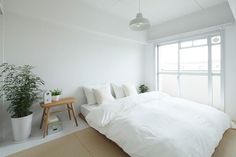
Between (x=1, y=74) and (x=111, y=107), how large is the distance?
6.64ft

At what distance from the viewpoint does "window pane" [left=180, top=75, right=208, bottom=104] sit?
3.41 meters

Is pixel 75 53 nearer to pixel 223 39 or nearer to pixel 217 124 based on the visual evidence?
pixel 217 124

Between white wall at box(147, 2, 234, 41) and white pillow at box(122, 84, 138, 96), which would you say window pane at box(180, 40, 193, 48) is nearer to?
white wall at box(147, 2, 234, 41)

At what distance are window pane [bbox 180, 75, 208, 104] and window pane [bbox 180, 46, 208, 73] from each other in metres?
0.25

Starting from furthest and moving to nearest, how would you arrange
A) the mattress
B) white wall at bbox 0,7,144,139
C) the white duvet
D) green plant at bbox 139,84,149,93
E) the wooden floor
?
green plant at bbox 139,84,149,93, the mattress, white wall at bbox 0,7,144,139, the wooden floor, the white duvet

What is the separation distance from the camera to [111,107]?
6.97ft

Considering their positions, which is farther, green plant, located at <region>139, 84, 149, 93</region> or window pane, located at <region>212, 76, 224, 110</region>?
green plant, located at <region>139, 84, 149, 93</region>

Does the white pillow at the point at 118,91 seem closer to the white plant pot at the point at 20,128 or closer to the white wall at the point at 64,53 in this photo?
the white wall at the point at 64,53

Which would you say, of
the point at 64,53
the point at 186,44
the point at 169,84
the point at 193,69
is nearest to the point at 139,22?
the point at 64,53

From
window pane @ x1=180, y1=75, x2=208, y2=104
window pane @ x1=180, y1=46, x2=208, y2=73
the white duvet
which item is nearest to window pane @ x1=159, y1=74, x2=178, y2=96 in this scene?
window pane @ x1=180, y1=75, x2=208, y2=104

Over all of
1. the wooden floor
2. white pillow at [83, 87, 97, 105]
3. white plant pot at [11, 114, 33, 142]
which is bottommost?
the wooden floor

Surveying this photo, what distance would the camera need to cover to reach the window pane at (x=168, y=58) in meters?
4.02

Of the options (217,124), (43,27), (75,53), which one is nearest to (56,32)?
(43,27)

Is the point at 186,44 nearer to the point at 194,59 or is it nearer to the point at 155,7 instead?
the point at 194,59
